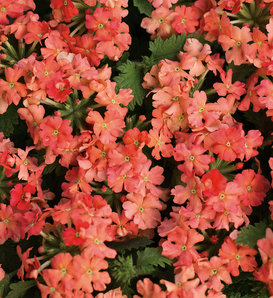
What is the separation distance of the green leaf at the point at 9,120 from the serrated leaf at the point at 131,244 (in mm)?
424

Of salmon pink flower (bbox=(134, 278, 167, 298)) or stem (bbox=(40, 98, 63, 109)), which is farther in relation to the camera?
stem (bbox=(40, 98, 63, 109))

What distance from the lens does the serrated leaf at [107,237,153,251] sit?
1.33 metres

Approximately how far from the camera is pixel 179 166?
1.37 m

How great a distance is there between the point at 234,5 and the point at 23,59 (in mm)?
590

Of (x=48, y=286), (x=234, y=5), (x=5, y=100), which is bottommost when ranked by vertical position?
(x=48, y=286)

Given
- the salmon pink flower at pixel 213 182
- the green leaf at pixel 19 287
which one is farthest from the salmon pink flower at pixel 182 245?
the green leaf at pixel 19 287

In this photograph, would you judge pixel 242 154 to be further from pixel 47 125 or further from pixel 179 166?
pixel 47 125

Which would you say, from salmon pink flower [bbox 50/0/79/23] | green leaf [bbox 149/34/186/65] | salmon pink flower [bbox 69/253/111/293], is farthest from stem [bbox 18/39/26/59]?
salmon pink flower [bbox 69/253/111/293]

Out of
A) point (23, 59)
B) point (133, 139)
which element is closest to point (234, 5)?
point (133, 139)

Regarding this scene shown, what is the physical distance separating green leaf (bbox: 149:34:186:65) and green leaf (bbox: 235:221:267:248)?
52 cm

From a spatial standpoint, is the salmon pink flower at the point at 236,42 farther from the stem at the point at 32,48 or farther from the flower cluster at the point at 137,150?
the stem at the point at 32,48

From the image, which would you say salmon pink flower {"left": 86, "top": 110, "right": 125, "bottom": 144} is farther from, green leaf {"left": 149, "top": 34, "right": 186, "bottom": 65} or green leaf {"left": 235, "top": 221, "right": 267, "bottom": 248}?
green leaf {"left": 235, "top": 221, "right": 267, "bottom": 248}

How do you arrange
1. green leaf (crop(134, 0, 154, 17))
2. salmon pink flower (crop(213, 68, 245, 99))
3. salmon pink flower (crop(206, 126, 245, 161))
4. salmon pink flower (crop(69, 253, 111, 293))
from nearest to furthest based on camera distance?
1. salmon pink flower (crop(69, 253, 111, 293))
2. salmon pink flower (crop(206, 126, 245, 161))
3. salmon pink flower (crop(213, 68, 245, 99))
4. green leaf (crop(134, 0, 154, 17))

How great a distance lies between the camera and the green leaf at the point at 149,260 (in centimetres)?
129
